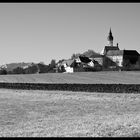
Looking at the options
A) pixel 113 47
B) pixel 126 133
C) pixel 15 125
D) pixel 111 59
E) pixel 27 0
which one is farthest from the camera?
pixel 113 47

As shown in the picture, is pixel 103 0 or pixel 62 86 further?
pixel 62 86

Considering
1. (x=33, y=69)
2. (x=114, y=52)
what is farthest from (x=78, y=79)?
(x=114, y=52)

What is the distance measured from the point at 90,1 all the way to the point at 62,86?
31.2m

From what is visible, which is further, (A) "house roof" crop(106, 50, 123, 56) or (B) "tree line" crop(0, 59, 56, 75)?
(A) "house roof" crop(106, 50, 123, 56)

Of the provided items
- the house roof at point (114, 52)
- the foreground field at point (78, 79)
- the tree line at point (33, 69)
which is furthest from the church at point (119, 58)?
the foreground field at point (78, 79)

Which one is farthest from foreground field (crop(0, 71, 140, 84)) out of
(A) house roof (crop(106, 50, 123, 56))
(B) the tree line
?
(A) house roof (crop(106, 50, 123, 56))

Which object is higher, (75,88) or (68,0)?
(68,0)

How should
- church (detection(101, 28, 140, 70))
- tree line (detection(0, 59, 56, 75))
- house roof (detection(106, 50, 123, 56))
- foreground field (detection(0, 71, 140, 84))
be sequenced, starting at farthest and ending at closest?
house roof (detection(106, 50, 123, 56)) < church (detection(101, 28, 140, 70)) < tree line (detection(0, 59, 56, 75)) < foreground field (detection(0, 71, 140, 84))

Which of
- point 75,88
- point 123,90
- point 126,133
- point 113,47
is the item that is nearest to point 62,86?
point 75,88

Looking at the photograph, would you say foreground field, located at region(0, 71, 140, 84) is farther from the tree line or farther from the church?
the church

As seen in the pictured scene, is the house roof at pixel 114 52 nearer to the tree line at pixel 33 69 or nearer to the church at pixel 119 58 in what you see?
the church at pixel 119 58

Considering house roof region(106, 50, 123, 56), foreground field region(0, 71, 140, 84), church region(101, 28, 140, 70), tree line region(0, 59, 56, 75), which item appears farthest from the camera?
house roof region(106, 50, 123, 56)

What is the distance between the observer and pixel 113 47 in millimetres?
154375

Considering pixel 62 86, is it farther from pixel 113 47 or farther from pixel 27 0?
pixel 113 47
